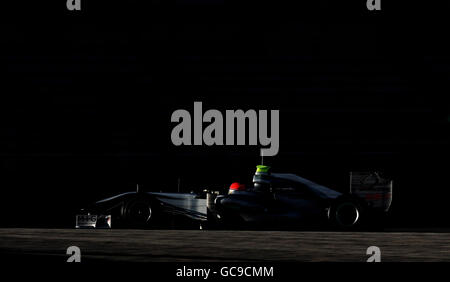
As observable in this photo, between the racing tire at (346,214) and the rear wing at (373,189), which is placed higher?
the rear wing at (373,189)

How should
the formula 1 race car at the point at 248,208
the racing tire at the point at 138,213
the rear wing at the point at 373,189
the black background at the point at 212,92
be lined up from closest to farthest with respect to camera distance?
the formula 1 race car at the point at 248,208
the racing tire at the point at 138,213
the rear wing at the point at 373,189
the black background at the point at 212,92

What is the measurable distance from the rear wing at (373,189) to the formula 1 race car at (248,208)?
0.96 ft

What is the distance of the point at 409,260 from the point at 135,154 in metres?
9.07

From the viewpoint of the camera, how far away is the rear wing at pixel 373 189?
15.0 metres

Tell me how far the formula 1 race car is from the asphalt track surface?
26 cm

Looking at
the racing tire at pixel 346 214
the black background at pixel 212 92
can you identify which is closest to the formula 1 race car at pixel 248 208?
the racing tire at pixel 346 214

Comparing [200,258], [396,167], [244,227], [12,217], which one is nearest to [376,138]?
[396,167]

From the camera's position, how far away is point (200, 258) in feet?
32.9

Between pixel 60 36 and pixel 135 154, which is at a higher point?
pixel 60 36

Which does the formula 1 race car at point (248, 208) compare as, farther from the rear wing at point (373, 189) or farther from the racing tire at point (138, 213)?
the rear wing at point (373, 189)

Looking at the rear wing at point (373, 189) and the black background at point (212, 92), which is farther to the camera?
the black background at point (212, 92)

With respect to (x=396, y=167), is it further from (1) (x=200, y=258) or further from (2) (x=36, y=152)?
(1) (x=200, y=258)

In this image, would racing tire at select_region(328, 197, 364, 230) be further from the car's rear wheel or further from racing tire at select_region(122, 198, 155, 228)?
racing tire at select_region(122, 198, 155, 228)

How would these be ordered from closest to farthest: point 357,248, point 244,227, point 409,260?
point 409,260
point 357,248
point 244,227
